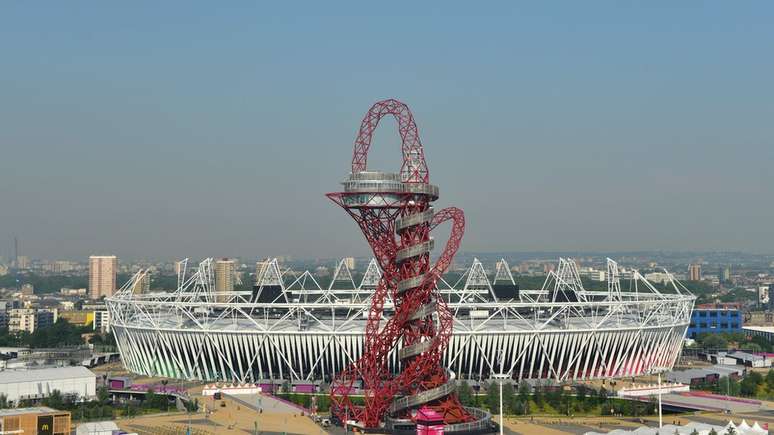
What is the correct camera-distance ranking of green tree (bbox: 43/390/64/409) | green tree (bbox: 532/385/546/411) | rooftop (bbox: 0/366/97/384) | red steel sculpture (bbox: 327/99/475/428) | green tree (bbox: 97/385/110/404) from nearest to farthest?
red steel sculpture (bbox: 327/99/475/428)
green tree (bbox: 43/390/64/409)
green tree (bbox: 532/385/546/411)
green tree (bbox: 97/385/110/404)
rooftop (bbox: 0/366/97/384)

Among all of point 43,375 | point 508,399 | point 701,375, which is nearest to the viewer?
point 508,399

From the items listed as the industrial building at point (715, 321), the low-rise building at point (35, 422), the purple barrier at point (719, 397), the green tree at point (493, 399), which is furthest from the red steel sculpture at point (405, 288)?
the industrial building at point (715, 321)

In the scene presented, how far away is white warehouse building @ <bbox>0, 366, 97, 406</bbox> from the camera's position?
10331cm

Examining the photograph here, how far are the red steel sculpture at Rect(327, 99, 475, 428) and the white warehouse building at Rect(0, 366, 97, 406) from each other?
3412 cm

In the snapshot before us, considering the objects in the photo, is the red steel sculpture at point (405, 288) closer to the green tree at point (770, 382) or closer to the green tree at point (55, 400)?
the green tree at point (55, 400)

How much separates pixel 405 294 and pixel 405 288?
3.34 feet

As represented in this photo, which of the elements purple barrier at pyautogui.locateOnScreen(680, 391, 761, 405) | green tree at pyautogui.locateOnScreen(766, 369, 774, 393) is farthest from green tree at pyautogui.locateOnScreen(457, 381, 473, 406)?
green tree at pyautogui.locateOnScreen(766, 369, 774, 393)

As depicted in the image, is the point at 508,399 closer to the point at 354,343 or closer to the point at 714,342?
the point at 354,343

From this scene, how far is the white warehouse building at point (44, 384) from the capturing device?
339 feet

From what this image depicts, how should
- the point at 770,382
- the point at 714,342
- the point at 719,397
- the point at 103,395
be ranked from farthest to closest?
1. the point at 714,342
2. the point at 770,382
3. the point at 719,397
4. the point at 103,395

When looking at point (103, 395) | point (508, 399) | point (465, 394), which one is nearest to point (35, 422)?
point (103, 395)

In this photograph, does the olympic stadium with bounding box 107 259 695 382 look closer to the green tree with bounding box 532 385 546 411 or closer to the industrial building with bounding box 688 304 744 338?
the green tree with bounding box 532 385 546 411

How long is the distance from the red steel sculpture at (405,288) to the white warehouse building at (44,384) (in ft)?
112

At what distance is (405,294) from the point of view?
81.8 meters
